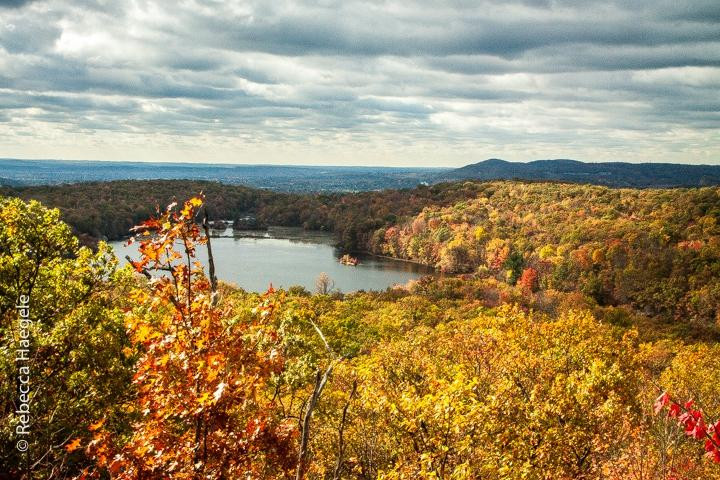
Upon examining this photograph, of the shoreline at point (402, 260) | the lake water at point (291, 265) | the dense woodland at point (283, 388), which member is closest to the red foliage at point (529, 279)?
the lake water at point (291, 265)

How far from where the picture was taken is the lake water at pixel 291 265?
95.8 metres

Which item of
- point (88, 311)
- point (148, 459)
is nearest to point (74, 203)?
point (88, 311)

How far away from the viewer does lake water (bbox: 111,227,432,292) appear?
95.8 metres

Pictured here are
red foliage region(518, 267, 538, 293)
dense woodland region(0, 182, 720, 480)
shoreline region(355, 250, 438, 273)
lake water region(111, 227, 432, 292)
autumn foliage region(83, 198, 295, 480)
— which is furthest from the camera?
shoreline region(355, 250, 438, 273)

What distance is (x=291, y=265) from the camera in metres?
111

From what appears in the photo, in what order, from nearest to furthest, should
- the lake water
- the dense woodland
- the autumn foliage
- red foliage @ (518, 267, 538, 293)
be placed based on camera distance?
the autumn foliage
the dense woodland
the lake water
red foliage @ (518, 267, 538, 293)

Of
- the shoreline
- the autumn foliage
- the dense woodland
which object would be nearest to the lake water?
the shoreline

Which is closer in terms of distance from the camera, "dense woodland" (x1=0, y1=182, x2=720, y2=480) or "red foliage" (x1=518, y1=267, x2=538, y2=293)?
"dense woodland" (x1=0, y1=182, x2=720, y2=480)

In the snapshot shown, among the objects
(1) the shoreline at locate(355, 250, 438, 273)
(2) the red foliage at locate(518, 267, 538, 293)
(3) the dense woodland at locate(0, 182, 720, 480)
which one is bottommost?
(1) the shoreline at locate(355, 250, 438, 273)

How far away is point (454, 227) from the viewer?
13475 cm

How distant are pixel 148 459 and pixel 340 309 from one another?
149ft

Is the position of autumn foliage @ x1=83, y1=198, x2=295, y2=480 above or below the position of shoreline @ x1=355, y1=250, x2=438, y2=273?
above

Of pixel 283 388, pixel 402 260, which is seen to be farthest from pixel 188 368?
pixel 402 260

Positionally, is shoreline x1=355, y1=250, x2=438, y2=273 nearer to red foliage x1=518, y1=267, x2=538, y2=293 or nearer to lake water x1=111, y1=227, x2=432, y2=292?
lake water x1=111, y1=227, x2=432, y2=292
